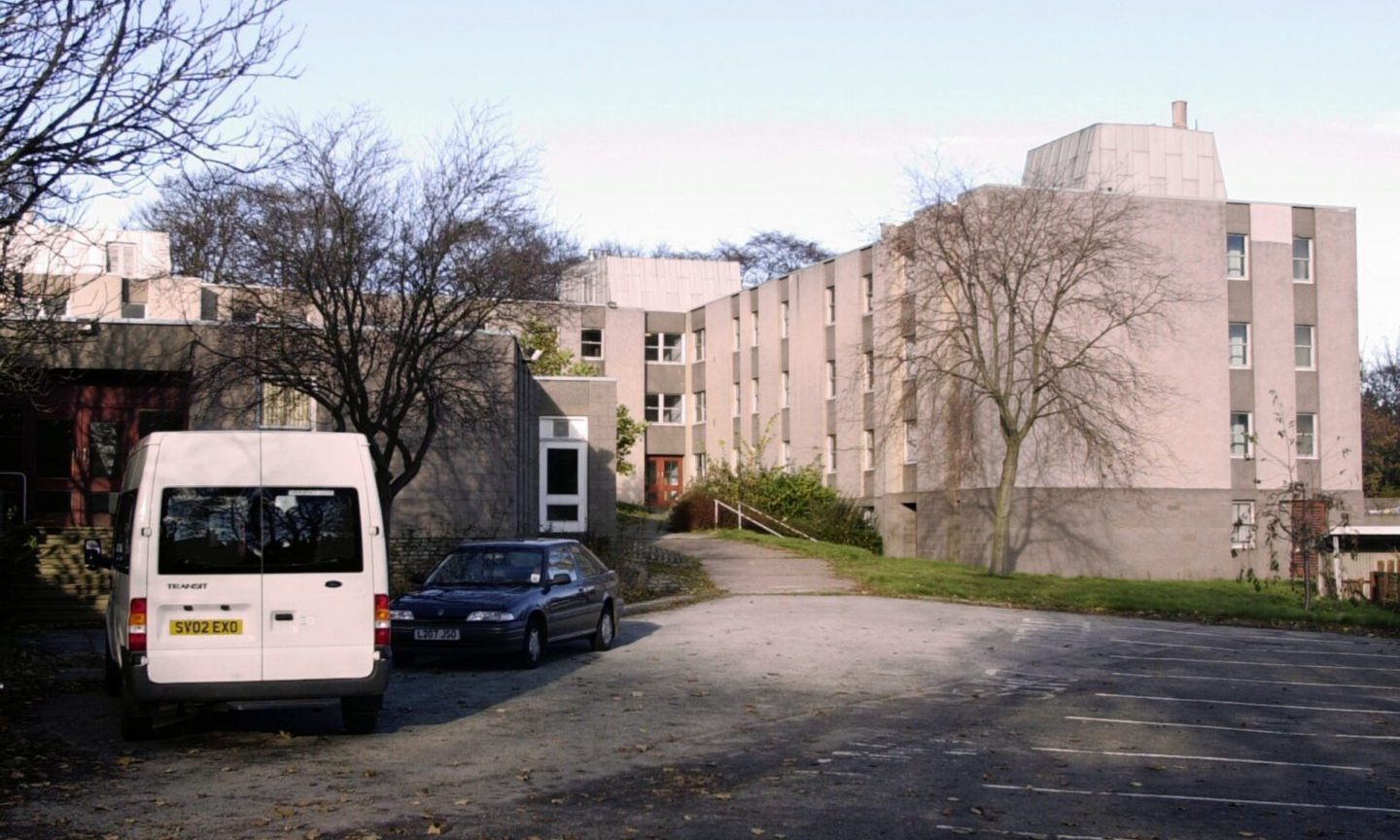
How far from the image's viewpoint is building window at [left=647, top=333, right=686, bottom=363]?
6356 centimetres

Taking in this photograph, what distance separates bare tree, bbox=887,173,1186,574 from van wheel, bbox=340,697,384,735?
87.9ft

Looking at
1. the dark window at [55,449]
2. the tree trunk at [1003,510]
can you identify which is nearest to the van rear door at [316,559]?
the dark window at [55,449]

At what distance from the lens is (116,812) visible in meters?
9.23

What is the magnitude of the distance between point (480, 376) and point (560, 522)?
11.9 meters

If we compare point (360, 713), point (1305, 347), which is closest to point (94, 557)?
point (360, 713)

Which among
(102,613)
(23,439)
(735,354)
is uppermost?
(735,354)

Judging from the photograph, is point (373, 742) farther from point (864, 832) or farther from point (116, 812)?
point (864, 832)

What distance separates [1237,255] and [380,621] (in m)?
39.8

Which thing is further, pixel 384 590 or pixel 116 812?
pixel 384 590

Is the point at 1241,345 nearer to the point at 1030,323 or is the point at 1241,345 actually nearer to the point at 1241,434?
the point at 1241,434

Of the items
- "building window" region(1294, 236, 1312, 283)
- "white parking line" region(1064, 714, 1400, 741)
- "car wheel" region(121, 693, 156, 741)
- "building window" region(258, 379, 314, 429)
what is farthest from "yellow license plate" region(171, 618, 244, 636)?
"building window" region(1294, 236, 1312, 283)

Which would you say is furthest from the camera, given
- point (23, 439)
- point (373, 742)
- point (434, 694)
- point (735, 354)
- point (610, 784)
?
point (735, 354)

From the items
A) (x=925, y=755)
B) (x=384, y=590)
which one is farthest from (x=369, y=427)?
(x=925, y=755)

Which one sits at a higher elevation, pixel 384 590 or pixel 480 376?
pixel 480 376
